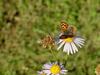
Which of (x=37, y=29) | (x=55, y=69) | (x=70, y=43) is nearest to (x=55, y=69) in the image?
(x=55, y=69)

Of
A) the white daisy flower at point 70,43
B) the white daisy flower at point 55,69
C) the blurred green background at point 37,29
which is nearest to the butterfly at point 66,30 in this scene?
the white daisy flower at point 70,43

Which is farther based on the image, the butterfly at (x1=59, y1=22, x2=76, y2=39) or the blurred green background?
the blurred green background

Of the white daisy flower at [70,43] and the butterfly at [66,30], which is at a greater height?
the butterfly at [66,30]

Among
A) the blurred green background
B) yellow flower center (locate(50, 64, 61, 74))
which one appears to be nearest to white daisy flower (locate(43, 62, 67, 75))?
yellow flower center (locate(50, 64, 61, 74))

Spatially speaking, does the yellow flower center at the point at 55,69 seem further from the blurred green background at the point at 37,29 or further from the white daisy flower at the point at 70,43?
the blurred green background at the point at 37,29

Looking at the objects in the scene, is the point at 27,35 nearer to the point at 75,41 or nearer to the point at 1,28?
the point at 1,28

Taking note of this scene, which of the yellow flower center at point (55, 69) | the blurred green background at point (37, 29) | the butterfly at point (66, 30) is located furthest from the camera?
the blurred green background at point (37, 29)

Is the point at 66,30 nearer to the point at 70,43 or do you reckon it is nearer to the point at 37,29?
the point at 70,43

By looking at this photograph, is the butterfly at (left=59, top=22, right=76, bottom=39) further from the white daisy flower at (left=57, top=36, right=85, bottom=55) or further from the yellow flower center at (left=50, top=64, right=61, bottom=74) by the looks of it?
the yellow flower center at (left=50, top=64, right=61, bottom=74)

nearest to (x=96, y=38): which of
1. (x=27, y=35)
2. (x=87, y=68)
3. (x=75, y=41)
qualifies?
(x=87, y=68)
